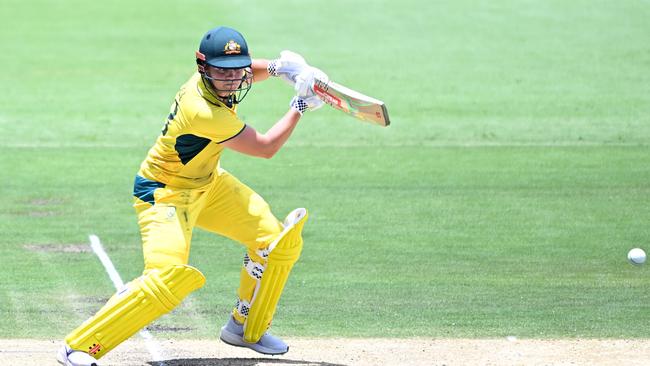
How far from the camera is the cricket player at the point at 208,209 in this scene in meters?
7.27

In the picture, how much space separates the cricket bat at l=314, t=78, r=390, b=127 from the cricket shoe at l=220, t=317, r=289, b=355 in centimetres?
168

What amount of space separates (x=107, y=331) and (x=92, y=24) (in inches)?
677

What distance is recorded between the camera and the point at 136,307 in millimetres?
7230

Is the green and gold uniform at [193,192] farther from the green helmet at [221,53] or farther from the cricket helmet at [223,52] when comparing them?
the cricket helmet at [223,52]

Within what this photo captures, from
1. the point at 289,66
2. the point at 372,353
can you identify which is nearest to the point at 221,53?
the point at 289,66

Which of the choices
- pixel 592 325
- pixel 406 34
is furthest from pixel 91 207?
pixel 406 34

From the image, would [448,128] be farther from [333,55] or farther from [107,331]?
[107,331]

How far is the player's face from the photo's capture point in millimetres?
7594

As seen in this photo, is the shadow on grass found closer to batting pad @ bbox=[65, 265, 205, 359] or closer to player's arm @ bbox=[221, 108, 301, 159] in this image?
batting pad @ bbox=[65, 265, 205, 359]

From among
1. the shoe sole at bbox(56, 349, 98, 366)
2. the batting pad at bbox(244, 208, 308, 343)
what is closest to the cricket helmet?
the batting pad at bbox(244, 208, 308, 343)

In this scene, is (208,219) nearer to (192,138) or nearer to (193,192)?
(193,192)

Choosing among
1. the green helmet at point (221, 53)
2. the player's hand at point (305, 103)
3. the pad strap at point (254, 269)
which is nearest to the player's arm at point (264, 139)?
the player's hand at point (305, 103)

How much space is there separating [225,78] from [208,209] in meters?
0.98

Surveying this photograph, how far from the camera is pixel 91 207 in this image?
1306 cm
